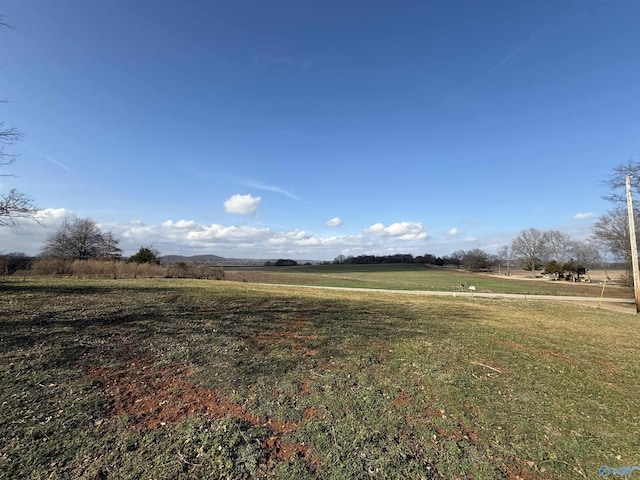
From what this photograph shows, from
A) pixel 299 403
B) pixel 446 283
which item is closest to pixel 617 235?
pixel 446 283

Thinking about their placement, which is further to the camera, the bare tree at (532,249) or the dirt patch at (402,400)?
the bare tree at (532,249)

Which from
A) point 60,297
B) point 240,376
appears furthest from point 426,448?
point 60,297

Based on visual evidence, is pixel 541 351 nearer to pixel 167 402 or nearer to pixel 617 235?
pixel 167 402

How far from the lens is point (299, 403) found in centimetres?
440

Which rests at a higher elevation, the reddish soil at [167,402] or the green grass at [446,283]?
the reddish soil at [167,402]

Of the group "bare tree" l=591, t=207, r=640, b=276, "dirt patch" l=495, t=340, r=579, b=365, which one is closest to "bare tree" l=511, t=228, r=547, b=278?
"bare tree" l=591, t=207, r=640, b=276

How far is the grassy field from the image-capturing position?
10.5ft

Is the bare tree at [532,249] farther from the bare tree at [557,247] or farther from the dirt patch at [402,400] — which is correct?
the dirt patch at [402,400]

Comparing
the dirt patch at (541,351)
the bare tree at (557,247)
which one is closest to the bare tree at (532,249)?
the bare tree at (557,247)

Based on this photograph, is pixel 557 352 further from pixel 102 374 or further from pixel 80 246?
pixel 80 246

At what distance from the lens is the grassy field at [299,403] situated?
10.5 feet

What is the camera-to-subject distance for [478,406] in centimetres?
455

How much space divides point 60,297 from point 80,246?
179 feet

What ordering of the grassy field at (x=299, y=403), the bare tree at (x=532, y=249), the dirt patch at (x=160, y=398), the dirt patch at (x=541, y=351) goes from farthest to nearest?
1. the bare tree at (x=532, y=249)
2. the dirt patch at (x=541, y=351)
3. the dirt patch at (x=160, y=398)
4. the grassy field at (x=299, y=403)
